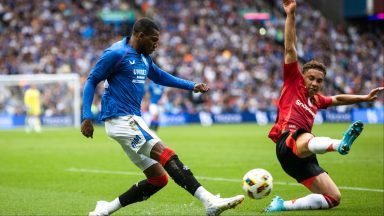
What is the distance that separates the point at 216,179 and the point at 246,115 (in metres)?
28.5

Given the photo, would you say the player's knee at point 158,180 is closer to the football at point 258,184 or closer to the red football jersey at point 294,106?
the football at point 258,184

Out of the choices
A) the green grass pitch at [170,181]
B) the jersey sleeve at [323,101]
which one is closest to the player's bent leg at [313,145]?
the jersey sleeve at [323,101]

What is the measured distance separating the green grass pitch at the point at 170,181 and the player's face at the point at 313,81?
166 cm

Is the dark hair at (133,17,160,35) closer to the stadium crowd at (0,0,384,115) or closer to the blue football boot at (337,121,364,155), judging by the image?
the blue football boot at (337,121,364,155)

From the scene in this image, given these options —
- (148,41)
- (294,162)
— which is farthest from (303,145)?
(148,41)

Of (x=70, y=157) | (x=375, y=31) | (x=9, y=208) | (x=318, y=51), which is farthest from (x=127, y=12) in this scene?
(x=9, y=208)

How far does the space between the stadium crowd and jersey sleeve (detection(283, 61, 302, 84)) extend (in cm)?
3125

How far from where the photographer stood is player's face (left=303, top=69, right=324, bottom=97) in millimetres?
8508

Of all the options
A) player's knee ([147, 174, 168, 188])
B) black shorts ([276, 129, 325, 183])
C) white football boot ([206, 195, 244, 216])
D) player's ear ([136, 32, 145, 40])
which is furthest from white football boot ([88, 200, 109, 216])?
black shorts ([276, 129, 325, 183])

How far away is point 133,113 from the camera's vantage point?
785 centimetres

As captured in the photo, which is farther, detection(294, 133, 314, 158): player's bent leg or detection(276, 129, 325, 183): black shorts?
detection(276, 129, 325, 183): black shorts

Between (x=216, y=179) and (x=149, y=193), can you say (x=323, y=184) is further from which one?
(x=216, y=179)

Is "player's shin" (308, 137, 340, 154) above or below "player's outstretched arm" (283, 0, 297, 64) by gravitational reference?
below

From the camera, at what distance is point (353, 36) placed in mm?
45438
